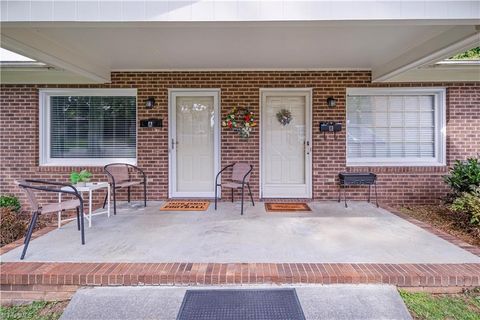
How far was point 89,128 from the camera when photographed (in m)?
6.04

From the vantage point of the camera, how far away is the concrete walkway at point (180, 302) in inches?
91.1

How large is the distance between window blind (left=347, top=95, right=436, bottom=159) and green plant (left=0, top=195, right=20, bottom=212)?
6.33 metres

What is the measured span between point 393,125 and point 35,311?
6.09 metres

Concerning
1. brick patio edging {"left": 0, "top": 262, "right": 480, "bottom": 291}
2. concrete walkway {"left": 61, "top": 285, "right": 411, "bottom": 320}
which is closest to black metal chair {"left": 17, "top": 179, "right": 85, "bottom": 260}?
brick patio edging {"left": 0, "top": 262, "right": 480, "bottom": 291}

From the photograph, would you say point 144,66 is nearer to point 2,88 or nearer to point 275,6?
point 2,88

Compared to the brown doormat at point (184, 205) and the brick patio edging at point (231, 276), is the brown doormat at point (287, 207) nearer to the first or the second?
the brown doormat at point (184, 205)

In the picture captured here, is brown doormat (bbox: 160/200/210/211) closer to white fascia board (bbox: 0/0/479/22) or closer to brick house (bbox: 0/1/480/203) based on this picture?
brick house (bbox: 0/1/480/203)

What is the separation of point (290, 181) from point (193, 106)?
7.80ft

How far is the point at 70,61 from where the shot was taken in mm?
4660

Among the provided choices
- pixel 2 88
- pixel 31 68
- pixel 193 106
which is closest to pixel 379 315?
pixel 193 106

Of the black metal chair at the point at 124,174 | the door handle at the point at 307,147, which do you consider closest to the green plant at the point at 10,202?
the black metal chair at the point at 124,174

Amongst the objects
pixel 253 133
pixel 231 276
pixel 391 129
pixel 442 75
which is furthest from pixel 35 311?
pixel 442 75

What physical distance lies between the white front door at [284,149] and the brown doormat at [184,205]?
123 centimetres

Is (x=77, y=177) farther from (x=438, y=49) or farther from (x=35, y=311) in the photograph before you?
(x=438, y=49)
